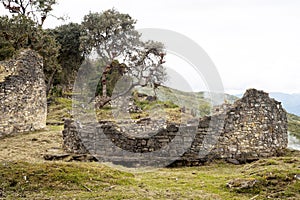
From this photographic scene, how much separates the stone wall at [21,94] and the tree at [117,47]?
1272 cm

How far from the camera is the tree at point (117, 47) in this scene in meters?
36.6

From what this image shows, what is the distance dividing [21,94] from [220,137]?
11802 millimetres

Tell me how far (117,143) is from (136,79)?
24.3m

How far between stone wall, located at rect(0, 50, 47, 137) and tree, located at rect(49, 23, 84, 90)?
52.9 feet

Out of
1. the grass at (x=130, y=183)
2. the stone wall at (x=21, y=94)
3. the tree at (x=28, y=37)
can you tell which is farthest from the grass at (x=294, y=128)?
the tree at (x=28, y=37)

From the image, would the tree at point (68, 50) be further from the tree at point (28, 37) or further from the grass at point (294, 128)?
the grass at point (294, 128)

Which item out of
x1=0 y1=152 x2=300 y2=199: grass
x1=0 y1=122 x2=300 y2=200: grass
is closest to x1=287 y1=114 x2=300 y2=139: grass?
x1=0 y1=122 x2=300 y2=200: grass

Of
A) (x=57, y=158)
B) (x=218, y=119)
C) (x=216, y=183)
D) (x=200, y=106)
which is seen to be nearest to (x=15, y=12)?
(x=200, y=106)

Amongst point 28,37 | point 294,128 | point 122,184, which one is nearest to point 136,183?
point 122,184

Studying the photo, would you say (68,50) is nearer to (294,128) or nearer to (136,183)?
(294,128)

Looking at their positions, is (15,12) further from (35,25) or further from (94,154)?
(94,154)

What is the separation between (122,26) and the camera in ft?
128

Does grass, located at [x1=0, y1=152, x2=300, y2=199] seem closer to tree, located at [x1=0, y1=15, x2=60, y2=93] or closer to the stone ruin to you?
the stone ruin

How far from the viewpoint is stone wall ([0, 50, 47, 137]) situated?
1973 centimetres
